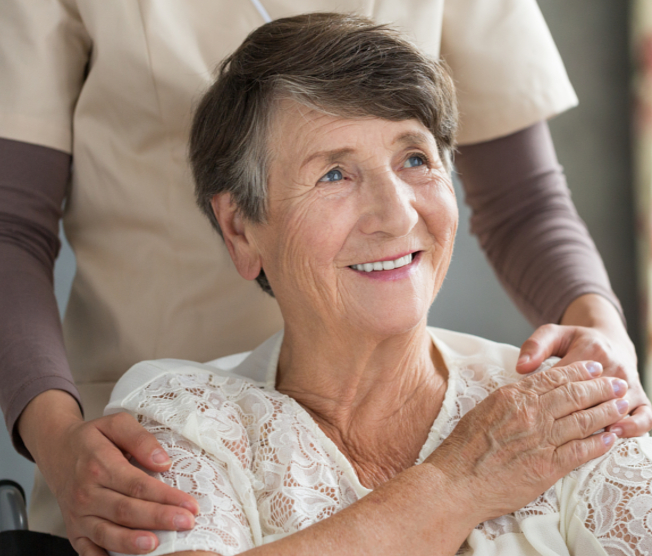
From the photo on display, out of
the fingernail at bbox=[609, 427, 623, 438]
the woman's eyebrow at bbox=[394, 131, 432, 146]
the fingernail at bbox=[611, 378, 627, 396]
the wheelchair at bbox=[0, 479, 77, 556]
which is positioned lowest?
the wheelchair at bbox=[0, 479, 77, 556]

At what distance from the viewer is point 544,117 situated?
76.1 inches

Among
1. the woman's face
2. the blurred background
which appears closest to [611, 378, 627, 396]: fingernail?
the woman's face

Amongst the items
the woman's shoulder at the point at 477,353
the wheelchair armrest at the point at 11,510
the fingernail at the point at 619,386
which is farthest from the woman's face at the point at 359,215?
the wheelchair armrest at the point at 11,510

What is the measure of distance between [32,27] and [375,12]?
2.71 feet

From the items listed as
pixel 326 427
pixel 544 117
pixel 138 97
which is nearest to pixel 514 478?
pixel 326 427

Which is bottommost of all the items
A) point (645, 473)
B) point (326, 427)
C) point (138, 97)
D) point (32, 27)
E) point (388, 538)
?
point (326, 427)

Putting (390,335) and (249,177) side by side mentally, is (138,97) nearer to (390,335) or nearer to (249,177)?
(249,177)

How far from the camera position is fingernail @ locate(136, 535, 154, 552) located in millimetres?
1078

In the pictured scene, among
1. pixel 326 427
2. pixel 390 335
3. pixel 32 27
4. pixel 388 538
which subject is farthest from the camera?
pixel 32 27

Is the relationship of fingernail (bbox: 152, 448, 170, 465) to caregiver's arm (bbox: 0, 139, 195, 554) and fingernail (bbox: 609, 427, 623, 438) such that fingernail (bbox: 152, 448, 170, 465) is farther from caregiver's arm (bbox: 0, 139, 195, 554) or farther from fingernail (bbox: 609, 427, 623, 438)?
fingernail (bbox: 609, 427, 623, 438)

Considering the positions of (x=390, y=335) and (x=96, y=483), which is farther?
(x=390, y=335)

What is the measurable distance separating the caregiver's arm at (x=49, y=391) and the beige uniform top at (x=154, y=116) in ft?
0.28

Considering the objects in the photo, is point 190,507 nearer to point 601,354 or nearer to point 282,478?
point 282,478

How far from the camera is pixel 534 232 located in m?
1.93
